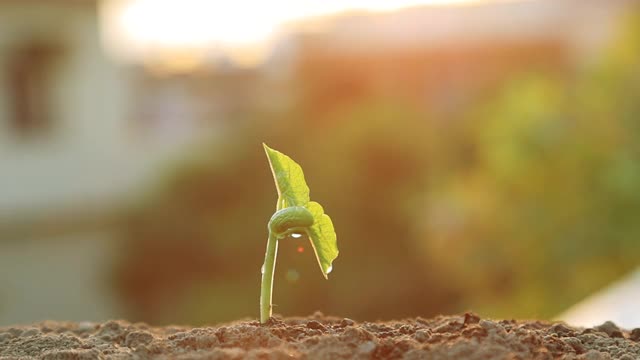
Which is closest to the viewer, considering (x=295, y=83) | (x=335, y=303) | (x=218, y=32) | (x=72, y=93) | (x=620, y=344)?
(x=620, y=344)

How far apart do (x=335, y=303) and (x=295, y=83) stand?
4425 millimetres

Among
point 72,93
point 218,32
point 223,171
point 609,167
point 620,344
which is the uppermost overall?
point 218,32

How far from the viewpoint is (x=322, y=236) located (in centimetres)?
155

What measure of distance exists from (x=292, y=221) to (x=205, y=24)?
25363 millimetres

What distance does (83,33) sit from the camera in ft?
48.5

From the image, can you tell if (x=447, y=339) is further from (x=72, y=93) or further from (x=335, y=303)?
(x=72, y=93)

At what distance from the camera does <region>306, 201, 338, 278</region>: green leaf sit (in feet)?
5.06

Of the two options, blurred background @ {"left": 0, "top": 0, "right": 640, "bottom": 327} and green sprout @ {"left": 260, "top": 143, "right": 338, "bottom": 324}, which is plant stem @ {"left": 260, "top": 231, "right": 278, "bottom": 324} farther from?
blurred background @ {"left": 0, "top": 0, "right": 640, "bottom": 327}

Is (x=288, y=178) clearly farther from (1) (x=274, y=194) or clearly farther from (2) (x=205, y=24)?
(2) (x=205, y=24)

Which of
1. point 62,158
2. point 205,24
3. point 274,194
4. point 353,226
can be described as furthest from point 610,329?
point 205,24

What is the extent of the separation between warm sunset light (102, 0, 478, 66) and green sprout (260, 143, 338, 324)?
14.0m

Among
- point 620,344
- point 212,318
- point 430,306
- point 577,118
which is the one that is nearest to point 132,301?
point 212,318

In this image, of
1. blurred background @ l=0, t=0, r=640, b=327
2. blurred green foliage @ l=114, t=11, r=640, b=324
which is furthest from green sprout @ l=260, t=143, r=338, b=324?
blurred green foliage @ l=114, t=11, r=640, b=324

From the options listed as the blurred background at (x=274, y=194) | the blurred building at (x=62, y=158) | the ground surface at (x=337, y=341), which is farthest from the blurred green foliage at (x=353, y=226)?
the ground surface at (x=337, y=341)
